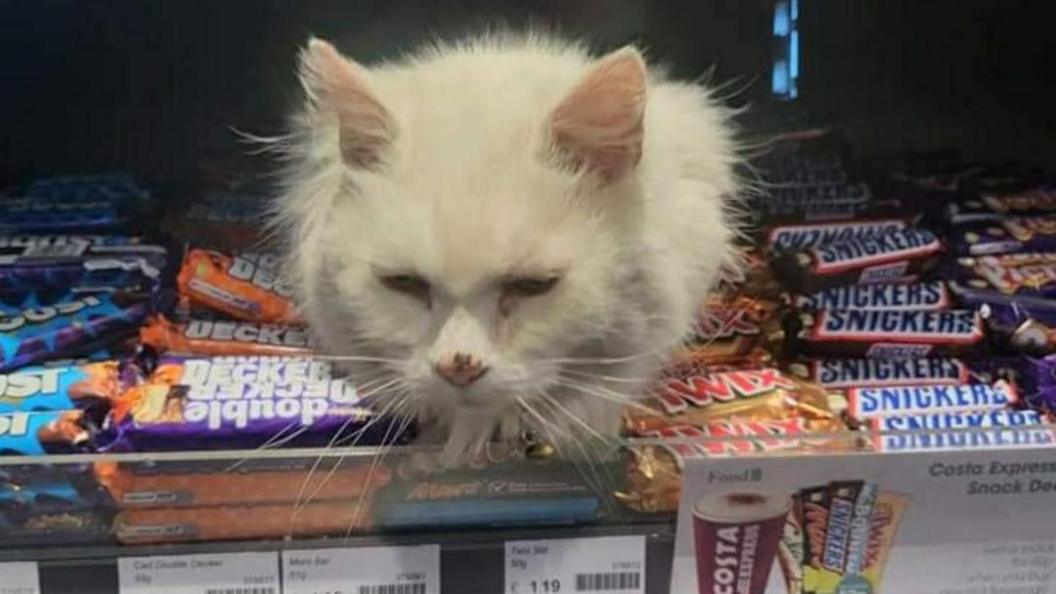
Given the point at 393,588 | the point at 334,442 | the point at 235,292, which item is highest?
the point at 235,292

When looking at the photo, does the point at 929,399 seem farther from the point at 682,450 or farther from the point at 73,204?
the point at 73,204

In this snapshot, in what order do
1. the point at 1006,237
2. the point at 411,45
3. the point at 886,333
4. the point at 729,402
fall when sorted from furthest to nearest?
1. the point at 411,45
2. the point at 1006,237
3. the point at 886,333
4. the point at 729,402

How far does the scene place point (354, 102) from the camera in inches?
41.3

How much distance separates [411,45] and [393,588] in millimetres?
737

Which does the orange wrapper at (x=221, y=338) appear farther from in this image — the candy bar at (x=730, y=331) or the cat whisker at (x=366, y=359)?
the candy bar at (x=730, y=331)

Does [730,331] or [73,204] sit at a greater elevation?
[73,204]

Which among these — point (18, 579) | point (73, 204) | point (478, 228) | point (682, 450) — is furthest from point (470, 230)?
point (73, 204)

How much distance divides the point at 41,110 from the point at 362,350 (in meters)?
0.72

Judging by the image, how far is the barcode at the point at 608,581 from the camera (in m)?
1.08

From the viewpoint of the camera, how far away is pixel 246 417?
1111 mm

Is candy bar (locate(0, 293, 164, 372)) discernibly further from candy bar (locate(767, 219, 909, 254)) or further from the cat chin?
candy bar (locate(767, 219, 909, 254))

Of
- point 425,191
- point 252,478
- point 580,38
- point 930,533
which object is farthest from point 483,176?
point 580,38

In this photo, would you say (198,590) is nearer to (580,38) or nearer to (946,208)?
(580,38)

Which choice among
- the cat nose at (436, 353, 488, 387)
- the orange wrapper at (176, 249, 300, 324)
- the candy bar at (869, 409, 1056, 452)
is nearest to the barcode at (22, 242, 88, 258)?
the orange wrapper at (176, 249, 300, 324)
